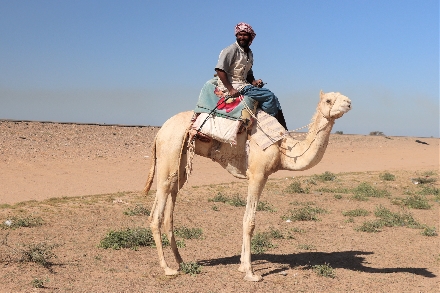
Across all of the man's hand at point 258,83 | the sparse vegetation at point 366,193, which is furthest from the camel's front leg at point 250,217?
the sparse vegetation at point 366,193

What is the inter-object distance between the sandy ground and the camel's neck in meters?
9.49

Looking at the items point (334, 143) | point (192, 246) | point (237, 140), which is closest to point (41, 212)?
point (192, 246)

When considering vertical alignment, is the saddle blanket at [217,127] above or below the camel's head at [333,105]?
below

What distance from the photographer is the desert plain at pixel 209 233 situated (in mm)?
7203

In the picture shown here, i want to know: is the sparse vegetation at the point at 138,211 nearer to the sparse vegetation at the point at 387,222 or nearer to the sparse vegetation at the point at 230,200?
the sparse vegetation at the point at 230,200

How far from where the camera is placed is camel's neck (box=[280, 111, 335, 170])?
23.3 feet

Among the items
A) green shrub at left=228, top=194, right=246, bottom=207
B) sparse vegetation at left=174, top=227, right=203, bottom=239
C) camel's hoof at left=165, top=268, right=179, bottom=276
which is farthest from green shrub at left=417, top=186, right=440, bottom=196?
camel's hoof at left=165, top=268, right=179, bottom=276

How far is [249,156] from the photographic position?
24.3ft

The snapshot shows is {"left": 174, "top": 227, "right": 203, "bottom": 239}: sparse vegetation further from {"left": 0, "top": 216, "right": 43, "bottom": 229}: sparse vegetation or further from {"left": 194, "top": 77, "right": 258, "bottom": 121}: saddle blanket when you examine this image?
{"left": 194, "top": 77, "right": 258, "bottom": 121}: saddle blanket

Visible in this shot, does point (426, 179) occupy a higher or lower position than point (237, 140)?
lower

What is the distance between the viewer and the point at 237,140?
24.2 feet

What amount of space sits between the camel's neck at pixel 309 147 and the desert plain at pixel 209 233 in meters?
1.73

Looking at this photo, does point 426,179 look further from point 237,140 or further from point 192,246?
point 237,140

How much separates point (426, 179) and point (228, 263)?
14644mm
